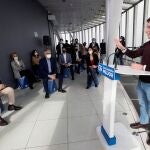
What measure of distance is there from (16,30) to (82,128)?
425cm

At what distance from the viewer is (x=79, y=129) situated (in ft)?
9.32

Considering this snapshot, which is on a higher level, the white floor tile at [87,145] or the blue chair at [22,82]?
the blue chair at [22,82]

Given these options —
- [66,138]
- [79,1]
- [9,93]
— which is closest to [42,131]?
[66,138]

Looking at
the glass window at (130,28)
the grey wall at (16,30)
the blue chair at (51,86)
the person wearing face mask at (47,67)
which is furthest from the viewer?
the glass window at (130,28)

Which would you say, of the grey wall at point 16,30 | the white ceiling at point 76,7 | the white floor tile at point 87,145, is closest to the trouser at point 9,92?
the grey wall at point 16,30

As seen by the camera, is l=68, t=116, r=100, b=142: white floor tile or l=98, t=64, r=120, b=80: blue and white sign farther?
l=68, t=116, r=100, b=142: white floor tile

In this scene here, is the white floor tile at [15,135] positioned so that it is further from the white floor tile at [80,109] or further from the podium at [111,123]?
the podium at [111,123]

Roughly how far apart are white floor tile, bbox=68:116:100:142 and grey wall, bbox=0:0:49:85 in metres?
2.69

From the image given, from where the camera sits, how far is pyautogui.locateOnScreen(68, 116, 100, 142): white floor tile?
2.61m

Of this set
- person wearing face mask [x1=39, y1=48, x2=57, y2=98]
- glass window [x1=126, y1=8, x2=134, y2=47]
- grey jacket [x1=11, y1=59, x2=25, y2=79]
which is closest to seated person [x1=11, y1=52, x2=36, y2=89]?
grey jacket [x1=11, y1=59, x2=25, y2=79]

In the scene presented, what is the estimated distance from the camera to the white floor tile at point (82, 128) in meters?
2.61

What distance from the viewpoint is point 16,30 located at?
5.80 meters

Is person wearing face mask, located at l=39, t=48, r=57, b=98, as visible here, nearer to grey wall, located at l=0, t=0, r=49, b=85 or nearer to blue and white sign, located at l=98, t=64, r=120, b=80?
grey wall, located at l=0, t=0, r=49, b=85

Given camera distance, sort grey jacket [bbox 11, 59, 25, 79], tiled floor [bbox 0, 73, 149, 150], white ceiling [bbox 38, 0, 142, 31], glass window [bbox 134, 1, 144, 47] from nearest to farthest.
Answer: tiled floor [bbox 0, 73, 149, 150], grey jacket [bbox 11, 59, 25, 79], white ceiling [bbox 38, 0, 142, 31], glass window [bbox 134, 1, 144, 47]
